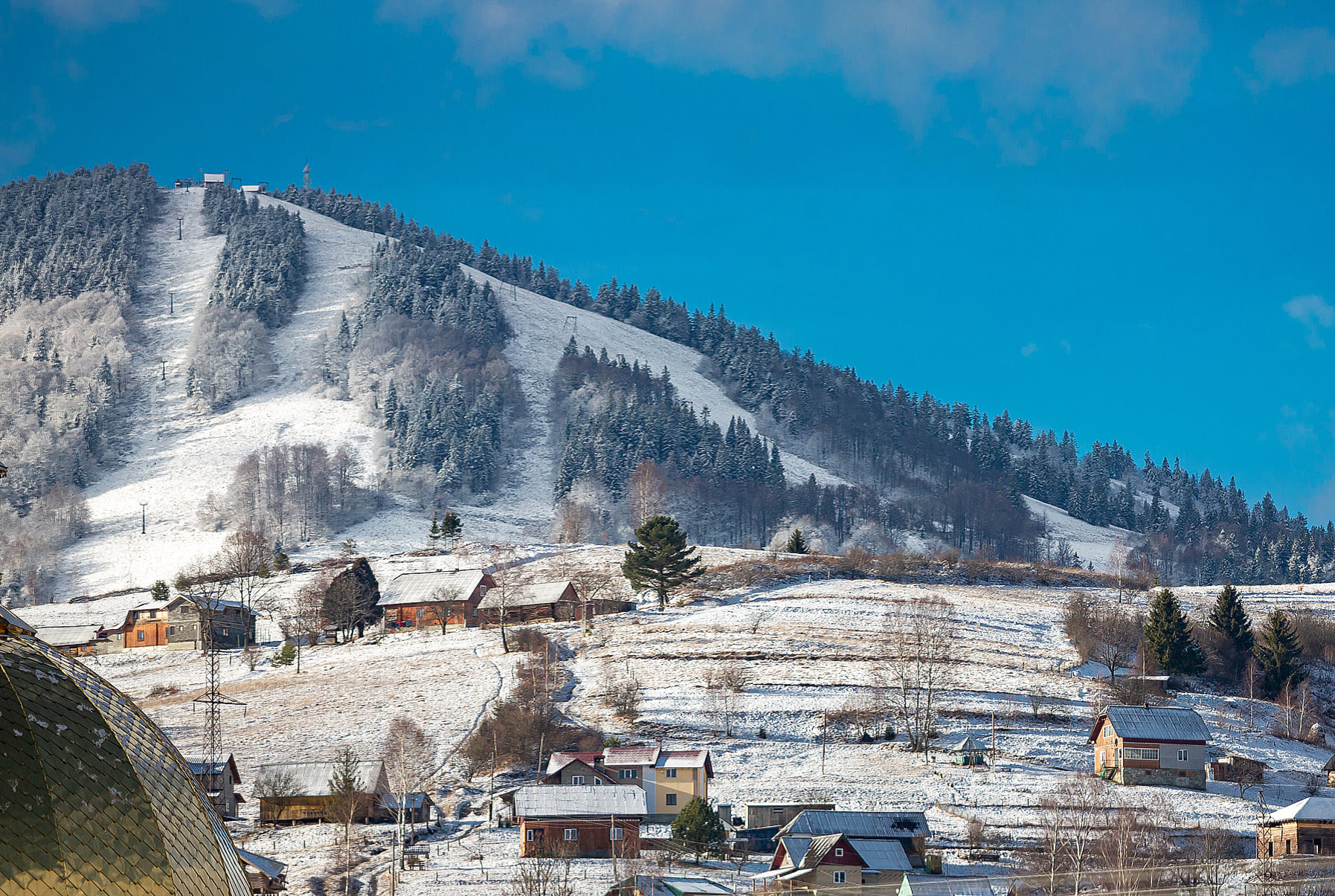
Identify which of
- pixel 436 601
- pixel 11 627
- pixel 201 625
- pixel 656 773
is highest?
pixel 436 601

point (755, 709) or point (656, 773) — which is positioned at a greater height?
point (755, 709)

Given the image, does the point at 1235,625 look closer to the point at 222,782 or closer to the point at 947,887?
the point at 947,887

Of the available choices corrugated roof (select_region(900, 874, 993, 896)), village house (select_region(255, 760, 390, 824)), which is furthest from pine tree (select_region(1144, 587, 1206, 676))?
village house (select_region(255, 760, 390, 824))

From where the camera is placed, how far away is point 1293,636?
100m

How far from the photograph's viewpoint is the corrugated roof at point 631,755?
223 ft

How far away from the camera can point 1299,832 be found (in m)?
59.5

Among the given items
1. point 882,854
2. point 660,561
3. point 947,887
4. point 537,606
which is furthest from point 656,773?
point 537,606

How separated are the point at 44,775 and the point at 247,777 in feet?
209

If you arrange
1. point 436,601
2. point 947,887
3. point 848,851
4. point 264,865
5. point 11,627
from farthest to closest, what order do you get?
point 436,601, point 848,851, point 947,887, point 264,865, point 11,627

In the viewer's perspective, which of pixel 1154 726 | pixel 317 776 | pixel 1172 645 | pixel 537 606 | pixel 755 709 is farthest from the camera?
pixel 537 606

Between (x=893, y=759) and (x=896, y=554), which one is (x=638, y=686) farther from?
(x=896, y=554)

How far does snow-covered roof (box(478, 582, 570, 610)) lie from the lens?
387ft

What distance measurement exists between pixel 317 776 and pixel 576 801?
496 inches

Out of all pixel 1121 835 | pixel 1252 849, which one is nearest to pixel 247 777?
pixel 1121 835
